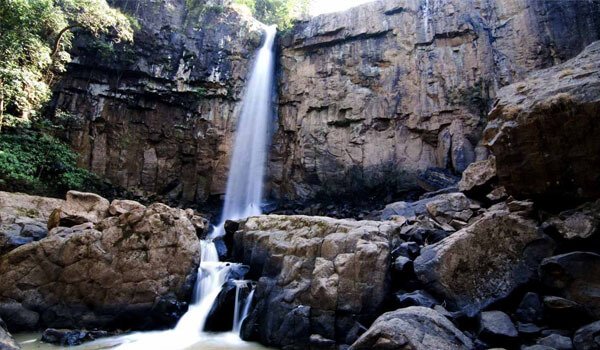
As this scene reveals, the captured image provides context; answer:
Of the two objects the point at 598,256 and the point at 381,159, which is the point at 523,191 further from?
the point at 381,159

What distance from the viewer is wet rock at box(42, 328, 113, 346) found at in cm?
675

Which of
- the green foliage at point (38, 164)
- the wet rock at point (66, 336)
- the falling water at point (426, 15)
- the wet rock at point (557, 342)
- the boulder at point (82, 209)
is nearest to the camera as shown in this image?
the wet rock at point (557, 342)

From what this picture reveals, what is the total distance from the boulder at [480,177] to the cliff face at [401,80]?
759cm

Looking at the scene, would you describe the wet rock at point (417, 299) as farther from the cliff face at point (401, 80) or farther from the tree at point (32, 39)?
the tree at point (32, 39)

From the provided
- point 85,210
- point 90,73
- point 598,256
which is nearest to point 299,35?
point 90,73

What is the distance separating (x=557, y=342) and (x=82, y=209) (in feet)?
35.9

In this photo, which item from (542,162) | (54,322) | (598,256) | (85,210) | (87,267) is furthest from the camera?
(85,210)

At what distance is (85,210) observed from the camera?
408 inches

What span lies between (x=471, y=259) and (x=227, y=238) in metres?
7.42

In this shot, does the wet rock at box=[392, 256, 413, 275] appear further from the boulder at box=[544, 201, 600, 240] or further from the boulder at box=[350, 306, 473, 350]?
the boulder at box=[544, 201, 600, 240]

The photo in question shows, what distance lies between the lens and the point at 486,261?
6.63m

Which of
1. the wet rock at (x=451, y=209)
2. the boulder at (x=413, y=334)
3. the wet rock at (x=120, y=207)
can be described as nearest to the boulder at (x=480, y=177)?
the wet rock at (x=451, y=209)

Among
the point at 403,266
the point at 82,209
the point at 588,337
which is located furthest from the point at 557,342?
the point at 82,209

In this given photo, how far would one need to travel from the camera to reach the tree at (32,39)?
1219 cm
